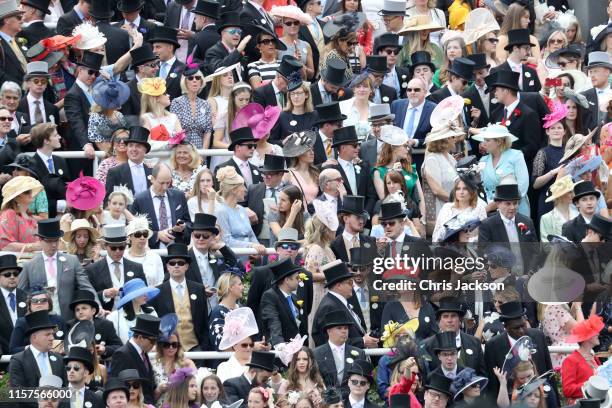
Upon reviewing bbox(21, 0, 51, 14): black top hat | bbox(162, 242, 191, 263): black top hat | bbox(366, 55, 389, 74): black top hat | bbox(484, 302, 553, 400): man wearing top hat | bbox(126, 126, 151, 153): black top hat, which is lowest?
bbox(484, 302, 553, 400): man wearing top hat

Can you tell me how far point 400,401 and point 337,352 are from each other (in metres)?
1.25

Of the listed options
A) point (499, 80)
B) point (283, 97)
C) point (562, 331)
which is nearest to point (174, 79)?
point (283, 97)

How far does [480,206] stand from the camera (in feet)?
84.7

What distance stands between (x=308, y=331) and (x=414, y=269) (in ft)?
4.30

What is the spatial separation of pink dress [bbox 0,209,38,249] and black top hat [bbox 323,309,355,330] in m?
3.25

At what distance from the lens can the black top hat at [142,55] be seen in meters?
27.7

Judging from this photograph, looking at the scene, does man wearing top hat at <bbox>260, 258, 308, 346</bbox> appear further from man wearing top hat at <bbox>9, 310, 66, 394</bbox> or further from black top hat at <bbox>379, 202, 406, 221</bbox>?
man wearing top hat at <bbox>9, 310, 66, 394</bbox>

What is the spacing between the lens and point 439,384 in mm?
23250

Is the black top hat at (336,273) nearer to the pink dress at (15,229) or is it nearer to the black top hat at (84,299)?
the black top hat at (84,299)

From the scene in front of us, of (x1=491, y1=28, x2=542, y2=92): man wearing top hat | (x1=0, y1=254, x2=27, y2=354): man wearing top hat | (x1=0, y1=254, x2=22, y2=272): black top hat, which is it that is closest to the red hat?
(x1=491, y1=28, x2=542, y2=92): man wearing top hat

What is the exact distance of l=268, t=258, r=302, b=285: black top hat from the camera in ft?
79.7

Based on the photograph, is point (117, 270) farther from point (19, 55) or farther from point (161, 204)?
point (19, 55)

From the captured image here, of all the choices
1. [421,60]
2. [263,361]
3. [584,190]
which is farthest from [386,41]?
[263,361]

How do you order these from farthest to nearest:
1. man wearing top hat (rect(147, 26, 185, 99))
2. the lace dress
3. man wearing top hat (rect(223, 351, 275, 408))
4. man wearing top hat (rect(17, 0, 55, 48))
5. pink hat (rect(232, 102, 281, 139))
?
man wearing top hat (rect(17, 0, 55, 48)) → man wearing top hat (rect(147, 26, 185, 99)) → pink hat (rect(232, 102, 281, 139)) → the lace dress → man wearing top hat (rect(223, 351, 275, 408))
